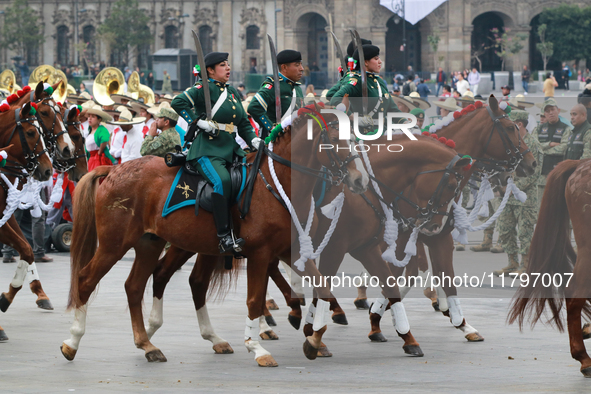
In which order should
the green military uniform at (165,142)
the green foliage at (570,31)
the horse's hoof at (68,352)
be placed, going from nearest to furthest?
1. the horse's hoof at (68,352)
2. the green military uniform at (165,142)
3. the green foliage at (570,31)

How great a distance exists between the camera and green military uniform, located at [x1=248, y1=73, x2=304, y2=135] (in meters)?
8.30

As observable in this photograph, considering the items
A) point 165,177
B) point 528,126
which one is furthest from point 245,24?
point 165,177

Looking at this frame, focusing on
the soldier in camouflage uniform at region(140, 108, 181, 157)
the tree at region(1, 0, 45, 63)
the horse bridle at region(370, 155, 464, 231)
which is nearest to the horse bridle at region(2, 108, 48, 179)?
the soldier in camouflage uniform at region(140, 108, 181, 157)

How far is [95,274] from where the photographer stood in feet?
25.3

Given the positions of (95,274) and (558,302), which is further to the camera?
(95,274)

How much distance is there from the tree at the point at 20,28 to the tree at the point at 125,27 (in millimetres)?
5880

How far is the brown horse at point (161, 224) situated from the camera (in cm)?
728

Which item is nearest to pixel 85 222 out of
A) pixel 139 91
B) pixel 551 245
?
pixel 551 245

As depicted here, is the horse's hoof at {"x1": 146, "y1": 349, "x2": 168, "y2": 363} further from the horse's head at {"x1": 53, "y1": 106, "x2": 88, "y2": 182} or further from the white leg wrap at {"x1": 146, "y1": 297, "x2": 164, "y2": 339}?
the horse's head at {"x1": 53, "y1": 106, "x2": 88, "y2": 182}

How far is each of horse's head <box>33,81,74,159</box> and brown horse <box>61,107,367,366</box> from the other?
4.51 ft

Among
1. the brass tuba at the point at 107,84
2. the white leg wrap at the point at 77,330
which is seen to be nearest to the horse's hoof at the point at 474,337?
the white leg wrap at the point at 77,330

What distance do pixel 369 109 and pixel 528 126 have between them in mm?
4299

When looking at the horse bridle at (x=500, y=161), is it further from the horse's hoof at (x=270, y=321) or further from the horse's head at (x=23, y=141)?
the horse's head at (x=23, y=141)

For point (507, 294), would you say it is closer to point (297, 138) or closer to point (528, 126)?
point (528, 126)
